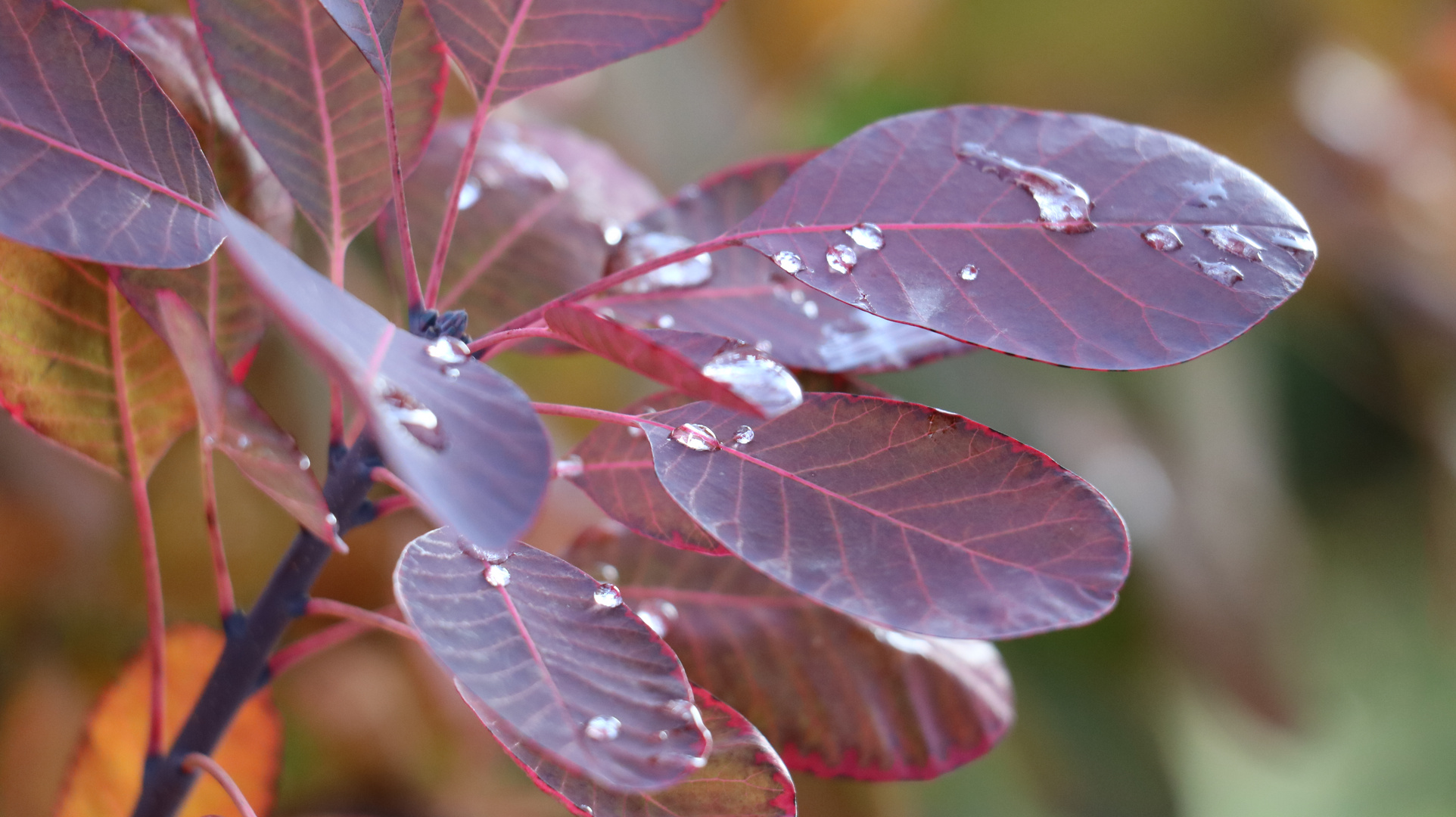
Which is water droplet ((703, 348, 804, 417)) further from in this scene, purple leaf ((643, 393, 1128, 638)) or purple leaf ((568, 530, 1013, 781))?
purple leaf ((568, 530, 1013, 781))

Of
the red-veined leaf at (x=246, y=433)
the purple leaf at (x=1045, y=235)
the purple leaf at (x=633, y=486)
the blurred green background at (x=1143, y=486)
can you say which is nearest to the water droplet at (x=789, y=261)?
the purple leaf at (x=1045, y=235)

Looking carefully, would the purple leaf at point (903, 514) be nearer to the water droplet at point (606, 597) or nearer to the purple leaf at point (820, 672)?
the water droplet at point (606, 597)

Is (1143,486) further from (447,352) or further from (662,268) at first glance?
(447,352)

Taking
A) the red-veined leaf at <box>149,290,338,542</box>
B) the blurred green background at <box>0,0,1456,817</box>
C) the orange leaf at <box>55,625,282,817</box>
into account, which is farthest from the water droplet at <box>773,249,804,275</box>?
the blurred green background at <box>0,0,1456,817</box>

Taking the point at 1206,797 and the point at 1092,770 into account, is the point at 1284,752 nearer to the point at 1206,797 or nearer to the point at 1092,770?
the point at 1206,797

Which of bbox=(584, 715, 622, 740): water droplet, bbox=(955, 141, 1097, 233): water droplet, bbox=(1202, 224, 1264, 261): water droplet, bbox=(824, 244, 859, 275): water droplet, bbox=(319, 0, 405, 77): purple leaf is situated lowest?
bbox=(584, 715, 622, 740): water droplet

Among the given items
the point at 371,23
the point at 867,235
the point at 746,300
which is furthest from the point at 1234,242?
the point at 371,23
